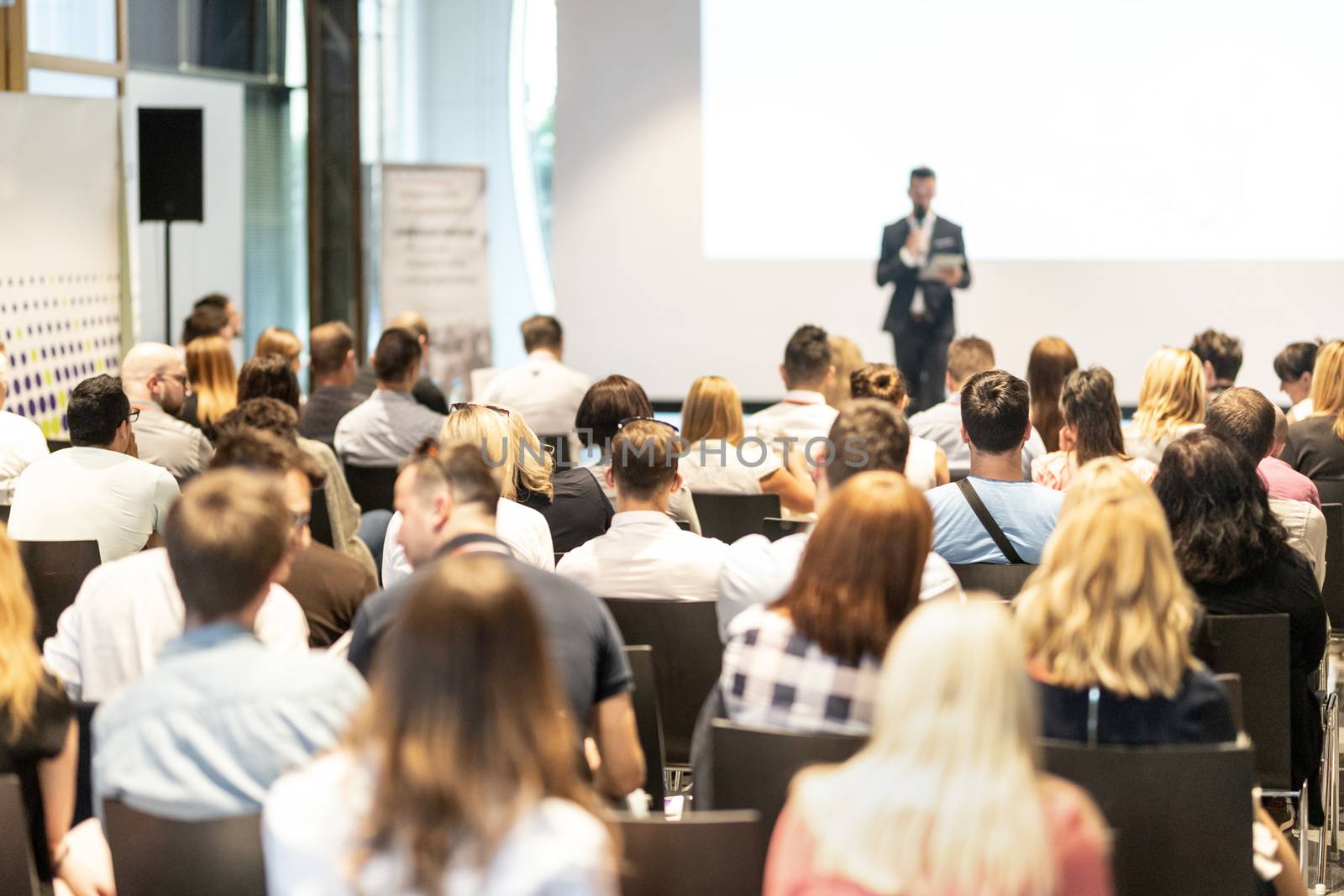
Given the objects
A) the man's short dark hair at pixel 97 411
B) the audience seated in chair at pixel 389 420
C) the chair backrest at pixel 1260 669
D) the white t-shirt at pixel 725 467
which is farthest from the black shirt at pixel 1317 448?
the man's short dark hair at pixel 97 411

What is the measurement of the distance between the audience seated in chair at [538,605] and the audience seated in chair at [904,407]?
91.0 inches

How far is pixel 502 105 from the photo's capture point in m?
11.4

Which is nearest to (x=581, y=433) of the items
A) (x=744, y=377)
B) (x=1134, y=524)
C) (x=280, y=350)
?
(x=280, y=350)

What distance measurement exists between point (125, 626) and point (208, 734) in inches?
32.4

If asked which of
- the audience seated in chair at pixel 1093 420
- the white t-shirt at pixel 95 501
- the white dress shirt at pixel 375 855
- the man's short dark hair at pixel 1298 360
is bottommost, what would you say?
the white dress shirt at pixel 375 855

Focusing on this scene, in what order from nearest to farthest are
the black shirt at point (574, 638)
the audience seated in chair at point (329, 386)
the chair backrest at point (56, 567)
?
the black shirt at point (574, 638) < the chair backrest at point (56, 567) < the audience seated in chair at point (329, 386)

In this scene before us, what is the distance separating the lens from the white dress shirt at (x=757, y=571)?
9.57 feet

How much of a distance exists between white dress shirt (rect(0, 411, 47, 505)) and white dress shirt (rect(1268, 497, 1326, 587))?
3803 millimetres

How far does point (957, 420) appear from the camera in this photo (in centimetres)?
573

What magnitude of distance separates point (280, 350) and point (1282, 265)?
7.54 meters

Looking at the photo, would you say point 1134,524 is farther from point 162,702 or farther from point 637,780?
point 162,702

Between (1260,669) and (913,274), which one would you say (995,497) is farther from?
(913,274)

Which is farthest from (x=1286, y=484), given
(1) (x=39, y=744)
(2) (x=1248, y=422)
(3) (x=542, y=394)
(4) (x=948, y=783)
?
(3) (x=542, y=394)

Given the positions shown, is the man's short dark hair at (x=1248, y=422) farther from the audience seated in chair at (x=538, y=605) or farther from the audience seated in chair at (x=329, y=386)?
the audience seated in chair at (x=329, y=386)
